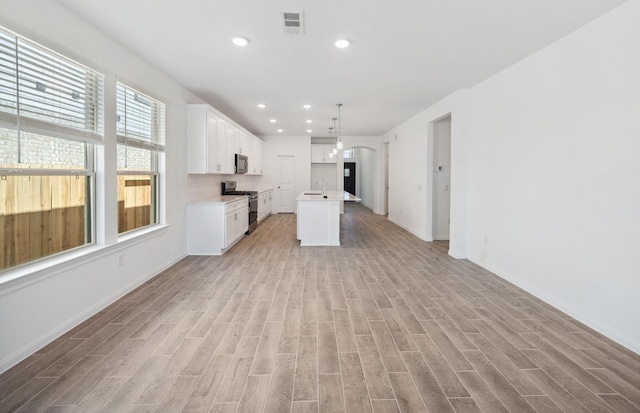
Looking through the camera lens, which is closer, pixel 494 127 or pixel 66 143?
pixel 66 143

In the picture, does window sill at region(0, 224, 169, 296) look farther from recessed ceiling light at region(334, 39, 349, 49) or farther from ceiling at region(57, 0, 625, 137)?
recessed ceiling light at region(334, 39, 349, 49)

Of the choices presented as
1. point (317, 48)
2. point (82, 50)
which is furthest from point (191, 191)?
point (317, 48)

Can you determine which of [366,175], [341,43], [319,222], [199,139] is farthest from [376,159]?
[341,43]

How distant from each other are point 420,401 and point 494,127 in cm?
364

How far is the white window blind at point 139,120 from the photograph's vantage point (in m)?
3.45

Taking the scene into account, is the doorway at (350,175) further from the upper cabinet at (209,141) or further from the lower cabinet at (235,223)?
the upper cabinet at (209,141)

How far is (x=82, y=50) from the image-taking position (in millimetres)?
2791

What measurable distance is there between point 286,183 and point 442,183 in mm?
5274

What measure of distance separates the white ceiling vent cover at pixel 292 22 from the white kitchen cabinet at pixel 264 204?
5933 mm

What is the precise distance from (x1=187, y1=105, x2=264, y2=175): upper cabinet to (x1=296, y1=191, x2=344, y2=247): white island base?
1656 millimetres

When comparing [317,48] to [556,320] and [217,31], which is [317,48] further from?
[556,320]

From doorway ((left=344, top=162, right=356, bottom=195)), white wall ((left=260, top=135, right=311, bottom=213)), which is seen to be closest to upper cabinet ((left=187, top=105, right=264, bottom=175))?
white wall ((left=260, top=135, right=311, bottom=213))

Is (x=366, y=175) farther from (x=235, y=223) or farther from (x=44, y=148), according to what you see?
(x=44, y=148)

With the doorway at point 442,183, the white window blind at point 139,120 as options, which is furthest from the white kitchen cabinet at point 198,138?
the doorway at point 442,183
